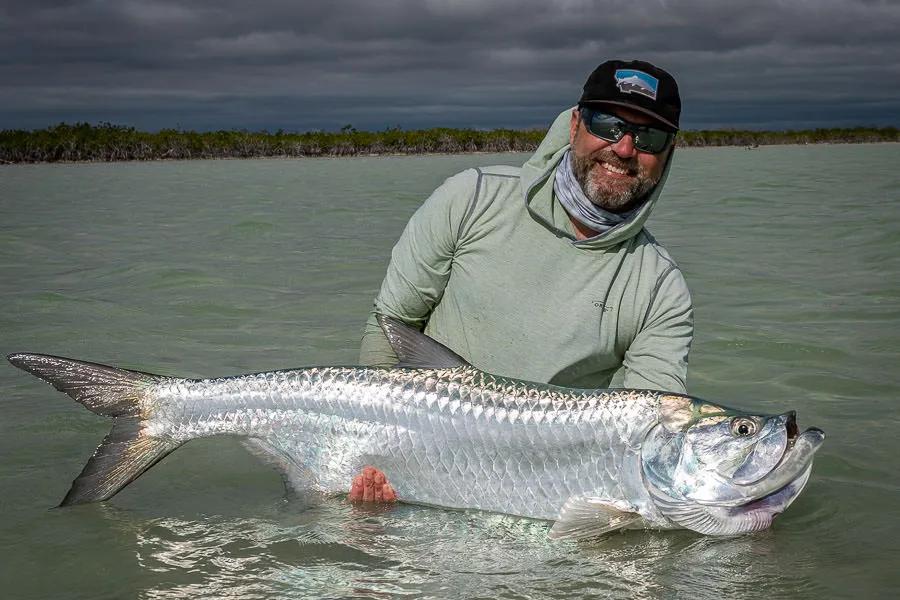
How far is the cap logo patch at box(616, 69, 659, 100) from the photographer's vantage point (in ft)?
15.0

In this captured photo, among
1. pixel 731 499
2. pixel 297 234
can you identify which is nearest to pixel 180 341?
pixel 731 499

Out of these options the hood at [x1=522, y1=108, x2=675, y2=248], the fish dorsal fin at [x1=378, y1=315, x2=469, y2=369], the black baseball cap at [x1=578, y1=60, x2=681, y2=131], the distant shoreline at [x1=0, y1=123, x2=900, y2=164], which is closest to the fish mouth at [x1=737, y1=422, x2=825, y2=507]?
the fish dorsal fin at [x1=378, y1=315, x2=469, y2=369]

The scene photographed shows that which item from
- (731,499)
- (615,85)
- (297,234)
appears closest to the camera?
(731,499)

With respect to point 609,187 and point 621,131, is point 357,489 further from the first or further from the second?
point 621,131

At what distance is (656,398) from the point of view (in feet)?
12.8

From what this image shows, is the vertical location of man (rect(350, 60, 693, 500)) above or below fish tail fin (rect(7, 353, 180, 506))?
above

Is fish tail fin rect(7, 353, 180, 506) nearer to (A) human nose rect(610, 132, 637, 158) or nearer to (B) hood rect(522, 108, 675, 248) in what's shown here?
(B) hood rect(522, 108, 675, 248)

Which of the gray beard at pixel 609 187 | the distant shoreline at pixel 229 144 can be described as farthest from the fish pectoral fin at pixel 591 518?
the distant shoreline at pixel 229 144

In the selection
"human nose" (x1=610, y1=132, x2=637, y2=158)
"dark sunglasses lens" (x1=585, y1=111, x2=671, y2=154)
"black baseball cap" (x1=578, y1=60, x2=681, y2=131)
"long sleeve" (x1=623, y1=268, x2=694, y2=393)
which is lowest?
"long sleeve" (x1=623, y1=268, x2=694, y2=393)

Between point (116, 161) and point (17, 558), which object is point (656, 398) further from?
point (116, 161)

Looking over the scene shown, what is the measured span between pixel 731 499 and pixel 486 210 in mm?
1785

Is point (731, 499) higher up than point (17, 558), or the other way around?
Answer: point (731, 499)

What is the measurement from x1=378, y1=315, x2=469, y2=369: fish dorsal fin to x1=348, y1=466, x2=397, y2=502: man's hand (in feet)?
1.53

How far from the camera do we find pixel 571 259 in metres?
4.76
